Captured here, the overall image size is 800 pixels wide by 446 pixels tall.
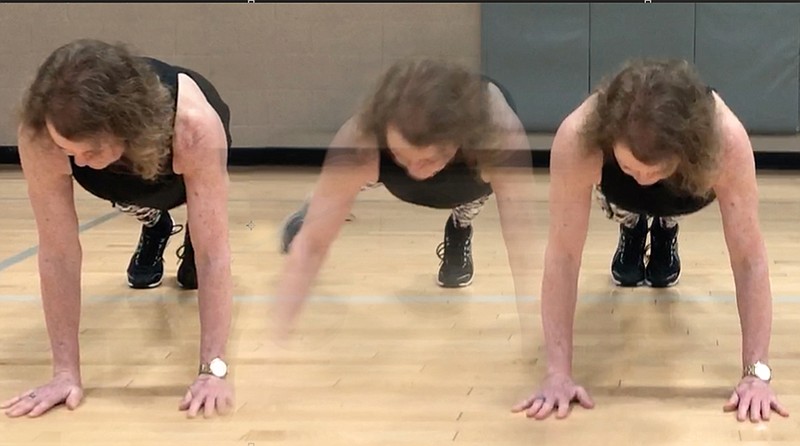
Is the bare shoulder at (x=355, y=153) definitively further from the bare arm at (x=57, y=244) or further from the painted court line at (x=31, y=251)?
the painted court line at (x=31, y=251)

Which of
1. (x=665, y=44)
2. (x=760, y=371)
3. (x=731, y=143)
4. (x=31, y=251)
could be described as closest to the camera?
(x=731, y=143)

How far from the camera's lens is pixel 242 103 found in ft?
12.2

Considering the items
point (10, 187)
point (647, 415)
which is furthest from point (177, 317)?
point (10, 187)

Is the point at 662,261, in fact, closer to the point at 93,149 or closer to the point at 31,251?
the point at 93,149

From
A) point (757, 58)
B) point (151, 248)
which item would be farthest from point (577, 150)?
point (757, 58)

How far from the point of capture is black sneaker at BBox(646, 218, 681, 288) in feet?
6.53

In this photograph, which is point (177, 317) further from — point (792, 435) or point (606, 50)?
point (606, 50)

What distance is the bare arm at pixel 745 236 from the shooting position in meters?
1.25

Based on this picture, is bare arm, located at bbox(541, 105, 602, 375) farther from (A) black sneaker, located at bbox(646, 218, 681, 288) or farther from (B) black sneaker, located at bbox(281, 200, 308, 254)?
(B) black sneaker, located at bbox(281, 200, 308, 254)

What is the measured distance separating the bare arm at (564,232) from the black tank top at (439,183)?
0.43 feet

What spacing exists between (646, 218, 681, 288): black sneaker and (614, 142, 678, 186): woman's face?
83 centimetres

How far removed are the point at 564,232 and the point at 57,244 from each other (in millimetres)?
758

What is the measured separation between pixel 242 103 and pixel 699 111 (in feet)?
9.18

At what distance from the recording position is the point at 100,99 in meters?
1.12
